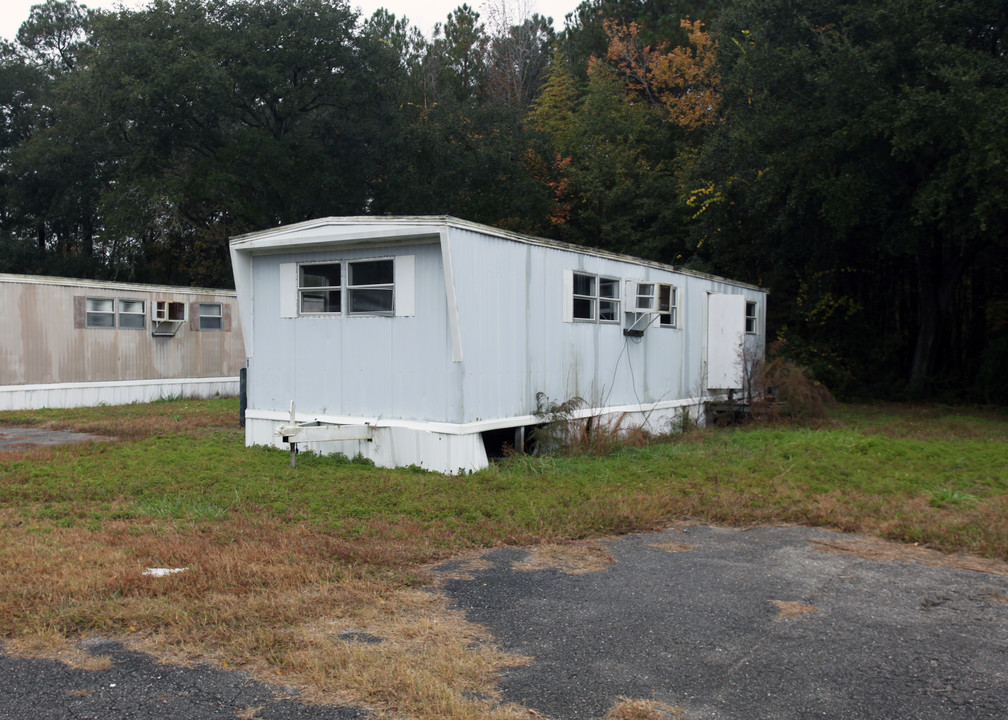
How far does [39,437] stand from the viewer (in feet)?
37.5

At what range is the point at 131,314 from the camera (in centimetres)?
1652

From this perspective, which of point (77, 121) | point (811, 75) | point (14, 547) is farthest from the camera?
point (77, 121)

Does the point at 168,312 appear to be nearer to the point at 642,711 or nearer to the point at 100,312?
the point at 100,312

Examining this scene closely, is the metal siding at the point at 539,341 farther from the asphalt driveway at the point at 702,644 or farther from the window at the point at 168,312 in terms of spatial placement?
the window at the point at 168,312

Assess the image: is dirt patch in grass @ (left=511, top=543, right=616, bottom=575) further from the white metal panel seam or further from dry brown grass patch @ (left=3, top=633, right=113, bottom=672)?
the white metal panel seam

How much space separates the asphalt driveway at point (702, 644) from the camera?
3.46m

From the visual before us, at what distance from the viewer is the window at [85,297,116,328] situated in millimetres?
15758

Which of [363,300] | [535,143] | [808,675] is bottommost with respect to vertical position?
[808,675]

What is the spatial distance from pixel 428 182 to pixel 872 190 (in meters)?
13.1

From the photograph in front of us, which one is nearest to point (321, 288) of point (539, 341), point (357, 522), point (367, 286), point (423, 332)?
point (367, 286)

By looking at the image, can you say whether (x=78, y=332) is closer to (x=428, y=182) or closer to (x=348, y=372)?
(x=348, y=372)

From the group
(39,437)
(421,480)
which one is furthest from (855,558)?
(39,437)

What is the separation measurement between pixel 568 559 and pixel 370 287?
441 centimetres

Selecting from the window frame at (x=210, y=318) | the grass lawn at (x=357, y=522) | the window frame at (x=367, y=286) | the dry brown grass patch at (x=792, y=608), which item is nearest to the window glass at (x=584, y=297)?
the grass lawn at (x=357, y=522)
